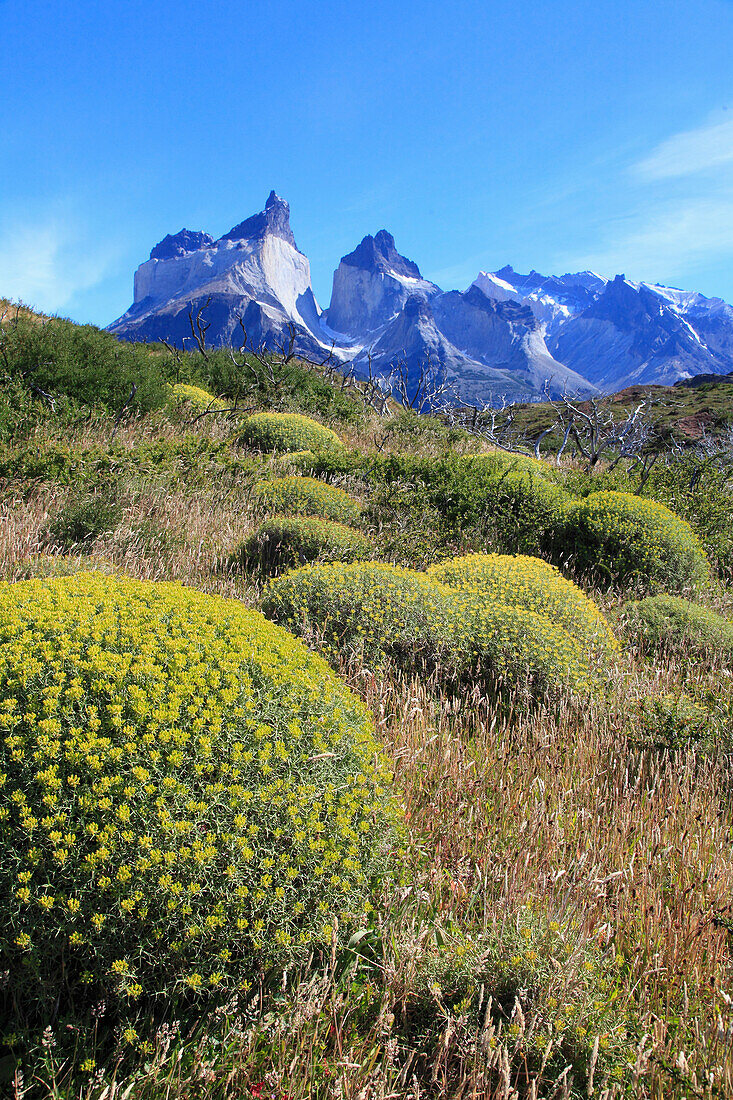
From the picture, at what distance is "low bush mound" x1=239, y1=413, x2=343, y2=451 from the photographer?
1019 cm

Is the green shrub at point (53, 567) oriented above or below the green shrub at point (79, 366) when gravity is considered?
below

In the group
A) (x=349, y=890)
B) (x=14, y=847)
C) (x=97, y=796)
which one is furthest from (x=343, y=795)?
(x=14, y=847)

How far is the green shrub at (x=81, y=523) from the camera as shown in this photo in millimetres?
5422

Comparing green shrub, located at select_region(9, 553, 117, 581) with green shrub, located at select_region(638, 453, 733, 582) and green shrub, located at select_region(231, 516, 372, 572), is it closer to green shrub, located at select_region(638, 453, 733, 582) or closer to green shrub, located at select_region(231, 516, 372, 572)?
green shrub, located at select_region(231, 516, 372, 572)

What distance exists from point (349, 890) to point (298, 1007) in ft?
1.09

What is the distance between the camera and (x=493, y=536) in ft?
25.9

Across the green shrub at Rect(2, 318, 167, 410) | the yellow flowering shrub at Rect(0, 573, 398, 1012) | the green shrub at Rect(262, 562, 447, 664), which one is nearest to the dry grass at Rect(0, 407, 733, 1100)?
the yellow flowering shrub at Rect(0, 573, 398, 1012)

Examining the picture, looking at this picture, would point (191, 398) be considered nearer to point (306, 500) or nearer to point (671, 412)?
point (306, 500)

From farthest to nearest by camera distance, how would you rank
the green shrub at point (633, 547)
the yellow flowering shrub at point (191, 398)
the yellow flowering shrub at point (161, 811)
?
the yellow flowering shrub at point (191, 398), the green shrub at point (633, 547), the yellow flowering shrub at point (161, 811)

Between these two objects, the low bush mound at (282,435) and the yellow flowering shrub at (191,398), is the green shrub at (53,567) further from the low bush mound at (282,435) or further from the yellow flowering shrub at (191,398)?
the yellow flowering shrub at (191,398)

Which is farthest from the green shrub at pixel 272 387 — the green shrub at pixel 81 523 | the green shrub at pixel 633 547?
the green shrub at pixel 81 523

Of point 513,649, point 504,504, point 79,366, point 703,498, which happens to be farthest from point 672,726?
point 79,366

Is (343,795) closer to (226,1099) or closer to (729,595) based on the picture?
(226,1099)

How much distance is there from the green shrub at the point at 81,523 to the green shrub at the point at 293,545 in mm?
1275
